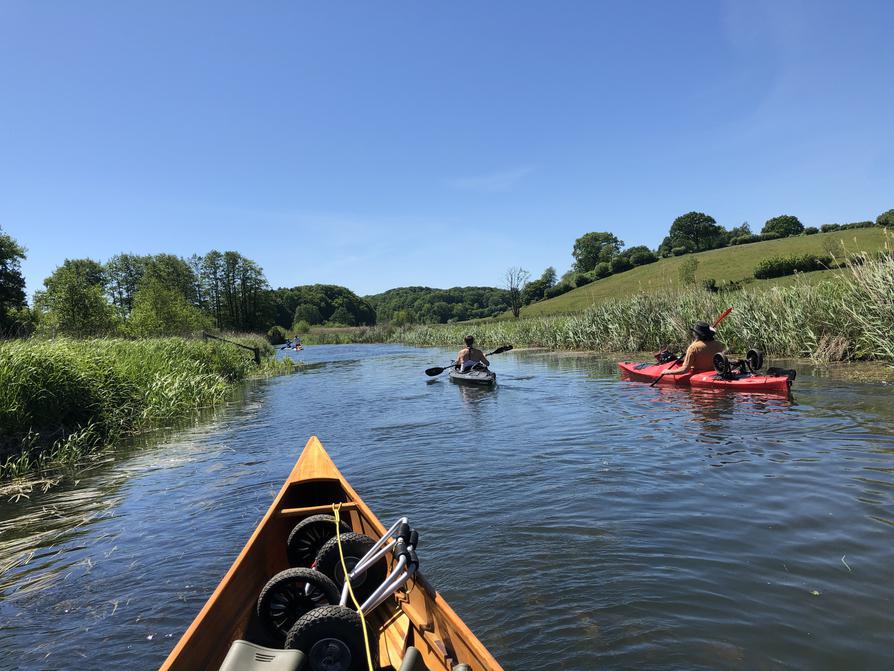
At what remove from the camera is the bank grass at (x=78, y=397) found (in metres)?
8.73

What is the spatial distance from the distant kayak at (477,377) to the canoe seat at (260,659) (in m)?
12.8

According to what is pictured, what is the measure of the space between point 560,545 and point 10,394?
8.96 m

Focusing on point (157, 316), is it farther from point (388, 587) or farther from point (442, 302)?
point (442, 302)

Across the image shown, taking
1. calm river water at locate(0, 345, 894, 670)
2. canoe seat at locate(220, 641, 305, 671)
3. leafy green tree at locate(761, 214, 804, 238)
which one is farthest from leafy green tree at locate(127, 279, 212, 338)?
leafy green tree at locate(761, 214, 804, 238)

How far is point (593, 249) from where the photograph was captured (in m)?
101

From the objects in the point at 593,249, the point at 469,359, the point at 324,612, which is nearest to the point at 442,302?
the point at 593,249

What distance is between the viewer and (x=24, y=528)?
6320mm

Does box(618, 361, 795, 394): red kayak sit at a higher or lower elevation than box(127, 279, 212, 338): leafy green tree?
lower

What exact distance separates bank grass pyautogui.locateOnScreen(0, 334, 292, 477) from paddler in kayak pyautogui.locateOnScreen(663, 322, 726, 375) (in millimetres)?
12592

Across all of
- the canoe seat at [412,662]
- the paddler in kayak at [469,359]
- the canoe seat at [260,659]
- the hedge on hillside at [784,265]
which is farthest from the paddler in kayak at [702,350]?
the hedge on hillside at [784,265]

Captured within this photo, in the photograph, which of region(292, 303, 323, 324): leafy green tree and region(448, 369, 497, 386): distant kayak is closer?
region(448, 369, 497, 386): distant kayak

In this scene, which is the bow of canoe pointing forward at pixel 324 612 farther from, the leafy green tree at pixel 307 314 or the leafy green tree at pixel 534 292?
the leafy green tree at pixel 307 314

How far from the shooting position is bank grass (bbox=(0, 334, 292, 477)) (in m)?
8.73

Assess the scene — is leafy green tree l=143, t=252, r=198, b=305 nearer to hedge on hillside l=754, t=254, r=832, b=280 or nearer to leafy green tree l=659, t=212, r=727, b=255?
hedge on hillside l=754, t=254, r=832, b=280
